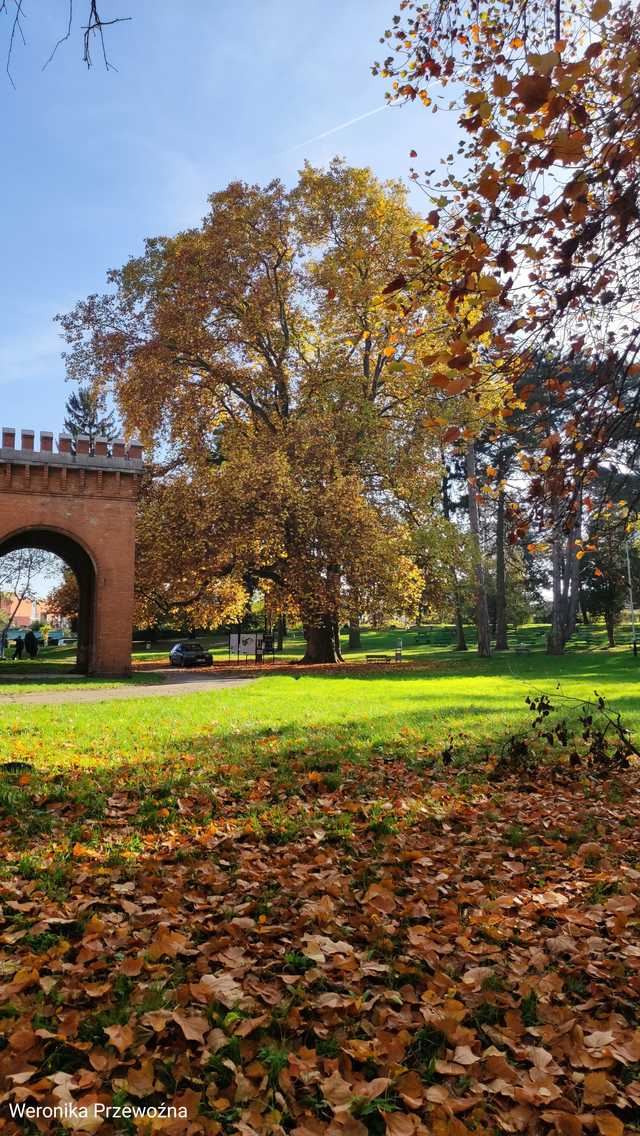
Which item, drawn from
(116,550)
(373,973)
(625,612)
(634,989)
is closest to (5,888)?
(373,973)

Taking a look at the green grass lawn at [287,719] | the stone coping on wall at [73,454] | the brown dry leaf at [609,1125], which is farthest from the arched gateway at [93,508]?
the brown dry leaf at [609,1125]

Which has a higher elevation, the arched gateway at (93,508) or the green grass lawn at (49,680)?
the arched gateway at (93,508)

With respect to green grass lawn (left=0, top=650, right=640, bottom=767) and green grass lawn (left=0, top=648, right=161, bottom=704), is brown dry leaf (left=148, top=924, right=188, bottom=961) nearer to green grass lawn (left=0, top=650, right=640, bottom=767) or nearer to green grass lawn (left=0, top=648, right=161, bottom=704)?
green grass lawn (left=0, top=650, right=640, bottom=767)

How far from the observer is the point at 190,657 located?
31.1 meters

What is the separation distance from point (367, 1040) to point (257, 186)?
27783mm

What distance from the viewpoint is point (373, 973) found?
3.12 meters

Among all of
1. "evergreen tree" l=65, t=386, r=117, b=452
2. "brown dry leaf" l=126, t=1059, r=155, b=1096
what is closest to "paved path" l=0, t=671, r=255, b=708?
"brown dry leaf" l=126, t=1059, r=155, b=1096

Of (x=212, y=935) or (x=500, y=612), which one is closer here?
(x=212, y=935)

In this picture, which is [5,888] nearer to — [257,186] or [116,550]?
[116,550]

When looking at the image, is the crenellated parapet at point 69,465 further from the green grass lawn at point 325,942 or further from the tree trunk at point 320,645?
the green grass lawn at point 325,942

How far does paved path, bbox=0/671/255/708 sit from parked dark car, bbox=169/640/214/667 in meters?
11.3

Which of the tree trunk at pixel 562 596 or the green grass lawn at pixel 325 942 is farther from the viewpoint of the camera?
the tree trunk at pixel 562 596

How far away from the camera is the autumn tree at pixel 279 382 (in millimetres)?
23172

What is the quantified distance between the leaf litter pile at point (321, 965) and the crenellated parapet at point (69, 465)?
17.2 metres
